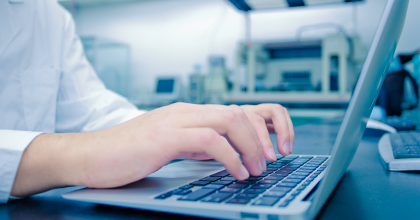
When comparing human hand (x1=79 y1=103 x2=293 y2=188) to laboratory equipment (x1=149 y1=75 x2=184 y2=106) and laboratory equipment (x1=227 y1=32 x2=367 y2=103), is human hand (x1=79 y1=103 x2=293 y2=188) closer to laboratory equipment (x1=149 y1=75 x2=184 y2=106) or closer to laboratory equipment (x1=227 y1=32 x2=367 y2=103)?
laboratory equipment (x1=227 y1=32 x2=367 y2=103)

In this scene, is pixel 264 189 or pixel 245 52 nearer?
pixel 264 189

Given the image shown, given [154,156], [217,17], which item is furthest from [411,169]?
[217,17]

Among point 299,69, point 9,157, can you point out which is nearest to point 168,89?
point 299,69

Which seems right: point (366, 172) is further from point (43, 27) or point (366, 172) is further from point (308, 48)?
point (308, 48)

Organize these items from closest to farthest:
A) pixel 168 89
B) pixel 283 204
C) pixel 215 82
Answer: pixel 283 204
pixel 215 82
pixel 168 89

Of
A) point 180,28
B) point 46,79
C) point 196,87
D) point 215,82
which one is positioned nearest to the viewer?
point 46,79

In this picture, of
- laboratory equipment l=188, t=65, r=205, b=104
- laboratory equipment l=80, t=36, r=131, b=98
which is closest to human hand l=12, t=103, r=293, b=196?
laboratory equipment l=188, t=65, r=205, b=104

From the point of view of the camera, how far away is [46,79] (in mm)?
646

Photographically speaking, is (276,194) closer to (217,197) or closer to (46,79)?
(217,197)

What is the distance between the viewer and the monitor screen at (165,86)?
4191 millimetres

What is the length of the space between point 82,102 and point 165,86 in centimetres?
356

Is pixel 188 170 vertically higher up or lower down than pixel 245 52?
lower down

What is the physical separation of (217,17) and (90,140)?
180 inches

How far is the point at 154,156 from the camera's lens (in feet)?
0.88
